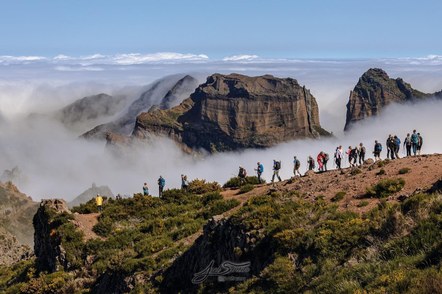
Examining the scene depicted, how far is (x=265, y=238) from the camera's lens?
2023 cm

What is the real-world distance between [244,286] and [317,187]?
34.7ft

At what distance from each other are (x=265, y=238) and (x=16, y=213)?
98.5 m

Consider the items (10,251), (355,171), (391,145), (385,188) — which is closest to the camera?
(385,188)

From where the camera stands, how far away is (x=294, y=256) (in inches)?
720

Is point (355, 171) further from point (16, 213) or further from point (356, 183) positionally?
point (16, 213)

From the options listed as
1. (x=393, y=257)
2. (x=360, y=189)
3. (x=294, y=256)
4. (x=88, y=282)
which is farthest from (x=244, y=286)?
(x=88, y=282)

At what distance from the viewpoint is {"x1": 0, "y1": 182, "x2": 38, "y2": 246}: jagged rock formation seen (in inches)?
3887

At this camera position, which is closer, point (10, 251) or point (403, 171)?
point (403, 171)

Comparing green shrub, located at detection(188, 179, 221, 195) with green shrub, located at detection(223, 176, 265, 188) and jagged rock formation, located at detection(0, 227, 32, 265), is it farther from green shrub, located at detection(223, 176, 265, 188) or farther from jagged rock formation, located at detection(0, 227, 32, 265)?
→ jagged rock formation, located at detection(0, 227, 32, 265)

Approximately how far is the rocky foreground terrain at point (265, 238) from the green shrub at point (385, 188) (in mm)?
41

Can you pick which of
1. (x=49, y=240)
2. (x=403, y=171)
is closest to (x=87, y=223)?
(x=49, y=240)

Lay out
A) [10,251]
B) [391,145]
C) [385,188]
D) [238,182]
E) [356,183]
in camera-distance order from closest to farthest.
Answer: [385,188] < [356,183] < [391,145] < [238,182] < [10,251]

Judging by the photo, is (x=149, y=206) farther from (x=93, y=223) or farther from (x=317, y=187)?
(x=317, y=187)

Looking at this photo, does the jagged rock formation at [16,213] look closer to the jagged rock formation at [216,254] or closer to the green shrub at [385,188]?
the jagged rock formation at [216,254]
